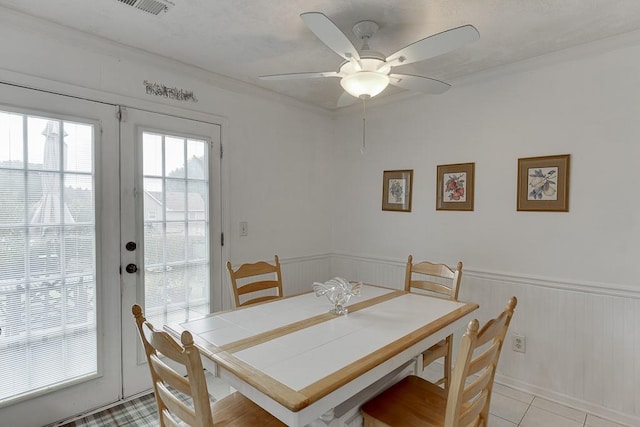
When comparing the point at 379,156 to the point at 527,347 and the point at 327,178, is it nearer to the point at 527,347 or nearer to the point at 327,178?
the point at 327,178

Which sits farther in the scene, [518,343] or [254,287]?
[518,343]

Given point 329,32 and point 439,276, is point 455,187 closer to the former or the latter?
point 439,276

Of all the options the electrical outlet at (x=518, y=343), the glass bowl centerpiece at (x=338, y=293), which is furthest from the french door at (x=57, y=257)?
the electrical outlet at (x=518, y=343)

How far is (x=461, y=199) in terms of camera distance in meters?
2.85

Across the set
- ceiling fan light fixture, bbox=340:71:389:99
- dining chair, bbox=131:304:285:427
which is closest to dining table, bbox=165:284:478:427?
dining chair, bbox=131:304:285:427

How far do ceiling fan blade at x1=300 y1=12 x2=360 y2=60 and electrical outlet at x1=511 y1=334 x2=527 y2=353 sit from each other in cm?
229

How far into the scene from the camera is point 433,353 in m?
2.16

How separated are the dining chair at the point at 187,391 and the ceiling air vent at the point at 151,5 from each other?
1.58 m

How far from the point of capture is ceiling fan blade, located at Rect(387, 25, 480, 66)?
1.42 m

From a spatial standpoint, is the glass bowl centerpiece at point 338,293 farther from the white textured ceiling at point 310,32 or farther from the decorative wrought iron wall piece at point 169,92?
the decorative wrought iron wall piece at point 169,92

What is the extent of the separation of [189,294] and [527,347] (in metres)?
2.57

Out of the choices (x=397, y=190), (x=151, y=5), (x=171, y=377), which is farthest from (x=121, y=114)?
(x=397, y=190)

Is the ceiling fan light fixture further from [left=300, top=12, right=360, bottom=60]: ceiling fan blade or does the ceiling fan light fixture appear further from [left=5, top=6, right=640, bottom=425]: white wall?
[left=5, top=6, right=640, bottom=425]: white wall

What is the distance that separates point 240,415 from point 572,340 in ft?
7.38
